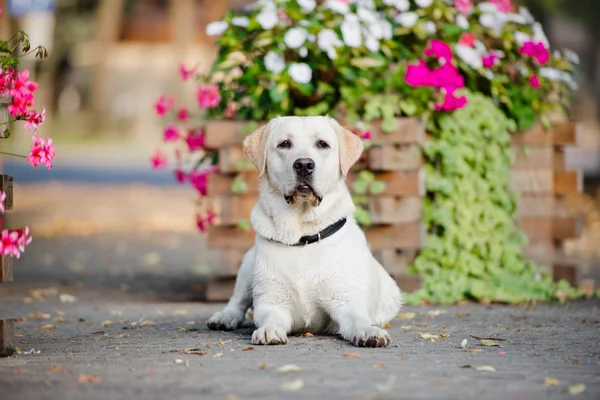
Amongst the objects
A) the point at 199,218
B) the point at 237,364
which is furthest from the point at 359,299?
the point at 199,218

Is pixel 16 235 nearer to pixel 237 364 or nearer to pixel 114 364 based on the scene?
pixel 114 364

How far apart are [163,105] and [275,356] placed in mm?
4367

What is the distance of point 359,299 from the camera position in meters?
5.68

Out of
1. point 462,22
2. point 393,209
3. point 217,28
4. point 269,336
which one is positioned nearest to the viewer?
point 269,336

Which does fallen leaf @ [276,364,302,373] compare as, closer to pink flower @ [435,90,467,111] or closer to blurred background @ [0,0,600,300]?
pink flower @ [435,90,467,111]

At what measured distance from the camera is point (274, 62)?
7859mm

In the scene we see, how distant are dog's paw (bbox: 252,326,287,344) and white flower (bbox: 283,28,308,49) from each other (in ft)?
9.75

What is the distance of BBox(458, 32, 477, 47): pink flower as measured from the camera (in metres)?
8.41

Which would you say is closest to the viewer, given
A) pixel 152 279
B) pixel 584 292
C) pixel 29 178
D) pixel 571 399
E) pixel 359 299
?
pixel 571 399

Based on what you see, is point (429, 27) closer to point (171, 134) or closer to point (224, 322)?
point (171, 134)

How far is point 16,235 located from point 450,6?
500 centimetres

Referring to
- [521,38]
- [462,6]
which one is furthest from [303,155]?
[521,38]

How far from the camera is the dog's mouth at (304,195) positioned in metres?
5.63

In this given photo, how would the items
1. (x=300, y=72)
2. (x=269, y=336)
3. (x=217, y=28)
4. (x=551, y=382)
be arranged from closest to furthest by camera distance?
(x=551, y=382) < (x=269, y=336) < (x=300, y=72) < (x=217, y=28)
